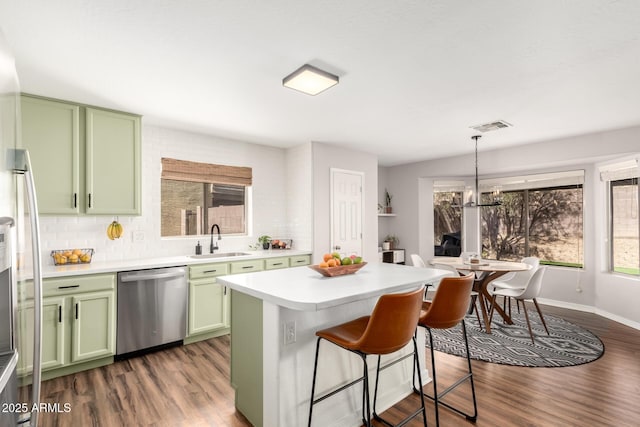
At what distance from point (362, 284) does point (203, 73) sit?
2043mm

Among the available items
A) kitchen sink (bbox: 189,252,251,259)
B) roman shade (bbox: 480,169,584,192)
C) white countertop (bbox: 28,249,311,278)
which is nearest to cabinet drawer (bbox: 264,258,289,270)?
white countertop (bbox: 28,249,311,278)

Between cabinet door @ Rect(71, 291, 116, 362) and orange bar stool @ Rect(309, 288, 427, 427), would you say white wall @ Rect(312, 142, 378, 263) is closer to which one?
cabinet door @ Rect(71, 291, 116, 362)

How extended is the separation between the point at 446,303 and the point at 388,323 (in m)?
0.62

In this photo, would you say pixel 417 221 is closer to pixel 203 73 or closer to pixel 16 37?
pixel 203 73

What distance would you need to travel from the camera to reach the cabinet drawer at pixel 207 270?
3610 mm

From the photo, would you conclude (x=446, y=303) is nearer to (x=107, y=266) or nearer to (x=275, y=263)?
(x=275, y=263)

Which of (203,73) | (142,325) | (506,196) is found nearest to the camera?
(203,73)

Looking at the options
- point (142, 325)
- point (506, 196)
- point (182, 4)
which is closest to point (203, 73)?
point (182, 4)

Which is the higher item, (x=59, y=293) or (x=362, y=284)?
(x=362, y=284)

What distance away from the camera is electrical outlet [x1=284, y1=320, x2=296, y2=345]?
1.84 metres

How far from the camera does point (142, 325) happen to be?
3242 mm

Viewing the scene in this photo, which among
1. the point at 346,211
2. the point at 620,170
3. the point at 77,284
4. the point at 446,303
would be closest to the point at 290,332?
the point at 446,303

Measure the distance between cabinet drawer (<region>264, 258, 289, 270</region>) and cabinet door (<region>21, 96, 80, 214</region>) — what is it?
2.10m

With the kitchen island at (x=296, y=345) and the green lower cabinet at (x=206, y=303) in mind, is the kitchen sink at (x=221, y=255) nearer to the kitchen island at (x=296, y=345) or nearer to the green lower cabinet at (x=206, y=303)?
the green lower cabinet at (x=206, y=303)
